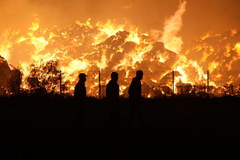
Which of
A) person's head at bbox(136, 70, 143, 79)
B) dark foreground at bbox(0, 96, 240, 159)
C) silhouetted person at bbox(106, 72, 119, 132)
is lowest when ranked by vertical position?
dark foreground at bbox(0, 96, 240, 159)

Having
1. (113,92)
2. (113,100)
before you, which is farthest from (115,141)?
(113,92)

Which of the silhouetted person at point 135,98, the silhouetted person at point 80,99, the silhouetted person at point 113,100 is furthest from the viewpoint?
the silhouetted person at point 80,99

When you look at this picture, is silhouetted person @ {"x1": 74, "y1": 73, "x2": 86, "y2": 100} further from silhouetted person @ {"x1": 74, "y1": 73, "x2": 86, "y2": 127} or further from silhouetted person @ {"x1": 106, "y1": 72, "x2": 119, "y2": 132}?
silhouetted person @ {"x1": 106, "y1": 72, "x2": 119, "y2": 132}

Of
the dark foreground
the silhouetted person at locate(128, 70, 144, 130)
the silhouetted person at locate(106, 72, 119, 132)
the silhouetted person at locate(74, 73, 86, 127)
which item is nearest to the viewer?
the dark foreground

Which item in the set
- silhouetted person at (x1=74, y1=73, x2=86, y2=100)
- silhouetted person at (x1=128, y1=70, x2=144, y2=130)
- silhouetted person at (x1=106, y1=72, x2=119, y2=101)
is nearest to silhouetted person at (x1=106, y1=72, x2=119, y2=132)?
silhouetted person at (x1=106, y1=72, x2=119, y2=101)

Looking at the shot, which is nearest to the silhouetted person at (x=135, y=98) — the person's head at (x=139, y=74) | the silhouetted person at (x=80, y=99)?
the person's head at (x=139, y=74)

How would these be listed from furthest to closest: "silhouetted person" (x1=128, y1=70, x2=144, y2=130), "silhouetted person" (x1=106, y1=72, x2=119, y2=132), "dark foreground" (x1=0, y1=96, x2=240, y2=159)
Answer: "silhouetted person" (x1=128, y1=70, x2=144, y2=130), "silhouetted person" (x1=106, y1=72, x2=119, y2=132), "dark foreground" (x1=0, y1=96, x2=240, y2=159)

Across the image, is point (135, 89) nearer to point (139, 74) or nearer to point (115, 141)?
point (139, 74)

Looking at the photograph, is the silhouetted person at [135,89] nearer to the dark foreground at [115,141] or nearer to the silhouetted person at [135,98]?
the silhouetted person at [135,98]

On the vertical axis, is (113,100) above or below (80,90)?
below

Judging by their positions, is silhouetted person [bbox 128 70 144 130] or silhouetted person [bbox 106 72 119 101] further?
silhouetted person [bbox 128 70 144 130]

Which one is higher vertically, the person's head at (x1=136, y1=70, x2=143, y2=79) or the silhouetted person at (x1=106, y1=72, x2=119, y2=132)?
the person's head at (x1=136, y1=70, x2=143, y2=79)

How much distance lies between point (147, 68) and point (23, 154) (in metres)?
56.6

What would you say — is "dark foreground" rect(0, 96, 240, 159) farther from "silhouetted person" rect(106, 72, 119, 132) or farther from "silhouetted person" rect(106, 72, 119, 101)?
"silhouetted person" rect(106, 72, 119, 101)
